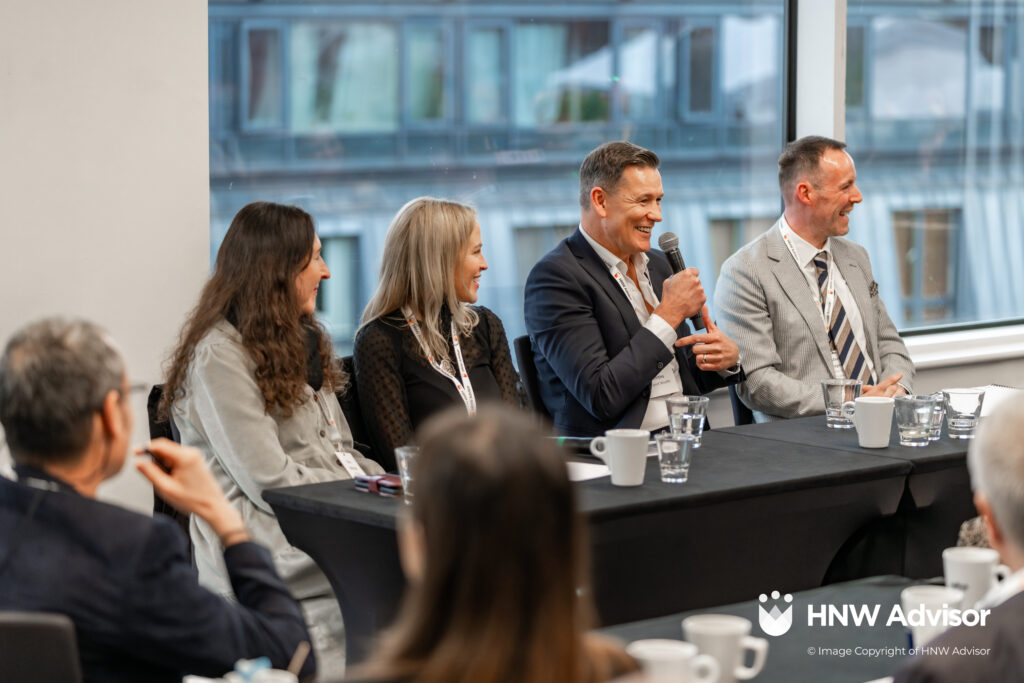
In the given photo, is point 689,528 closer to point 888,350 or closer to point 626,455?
point 626,455

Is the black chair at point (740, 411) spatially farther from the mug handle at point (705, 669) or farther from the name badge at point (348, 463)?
the mug handle at point (705, 669)

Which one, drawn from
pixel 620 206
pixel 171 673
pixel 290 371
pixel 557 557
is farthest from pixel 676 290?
pixel 557 557

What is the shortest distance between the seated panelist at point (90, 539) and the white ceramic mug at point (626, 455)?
3.01 feet

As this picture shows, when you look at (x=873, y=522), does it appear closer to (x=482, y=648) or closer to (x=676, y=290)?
(x=676, y=290)

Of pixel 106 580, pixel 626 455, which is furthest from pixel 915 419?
pixel 106 580

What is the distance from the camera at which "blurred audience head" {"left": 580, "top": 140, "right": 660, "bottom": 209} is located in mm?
3697

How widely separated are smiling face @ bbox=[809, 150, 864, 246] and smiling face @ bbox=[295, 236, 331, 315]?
1814 mm

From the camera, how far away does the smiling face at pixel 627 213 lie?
366cm

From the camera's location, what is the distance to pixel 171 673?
63.1 inches

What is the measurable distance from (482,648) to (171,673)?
796 mm

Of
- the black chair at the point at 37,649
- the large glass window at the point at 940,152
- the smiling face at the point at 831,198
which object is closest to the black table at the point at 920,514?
the smiling face at the point at 831,198

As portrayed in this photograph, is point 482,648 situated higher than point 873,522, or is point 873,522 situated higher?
point 482,648

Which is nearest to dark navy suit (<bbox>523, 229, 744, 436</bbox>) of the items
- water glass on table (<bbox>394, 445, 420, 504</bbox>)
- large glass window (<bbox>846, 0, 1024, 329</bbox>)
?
water glass on table (<bbox>394, 445, 420, 504</bbox>)

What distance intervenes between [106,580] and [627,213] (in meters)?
2.39
